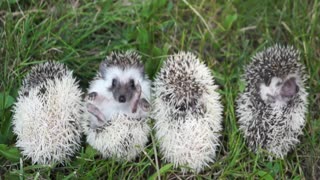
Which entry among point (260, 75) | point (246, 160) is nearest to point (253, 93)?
point (260, 75)

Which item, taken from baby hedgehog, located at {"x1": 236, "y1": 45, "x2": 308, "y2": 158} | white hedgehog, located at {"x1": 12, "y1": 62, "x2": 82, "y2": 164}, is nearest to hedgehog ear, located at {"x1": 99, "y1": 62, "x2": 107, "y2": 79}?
white hedgehog, located at {"x1": 12, "y1": 62, "x2": 82, "y2": 164}

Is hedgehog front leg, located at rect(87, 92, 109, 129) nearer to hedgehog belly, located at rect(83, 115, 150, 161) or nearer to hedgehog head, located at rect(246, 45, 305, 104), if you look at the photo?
hedgehog belly, located at rect(83, 115, 150, 161)

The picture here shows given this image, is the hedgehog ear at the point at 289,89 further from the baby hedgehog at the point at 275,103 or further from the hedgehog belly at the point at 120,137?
the hedgehog belly at the point at 120,137

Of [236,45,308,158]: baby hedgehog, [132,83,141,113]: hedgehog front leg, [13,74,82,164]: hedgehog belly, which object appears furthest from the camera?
[236,45,308,158]: baby hedgehog

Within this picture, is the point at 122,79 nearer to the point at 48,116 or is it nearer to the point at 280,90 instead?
the point at 48,116

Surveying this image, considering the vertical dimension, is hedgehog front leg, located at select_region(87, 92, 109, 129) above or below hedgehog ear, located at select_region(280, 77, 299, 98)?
below

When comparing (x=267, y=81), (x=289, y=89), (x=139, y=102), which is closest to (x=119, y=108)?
(x=139, y=102)

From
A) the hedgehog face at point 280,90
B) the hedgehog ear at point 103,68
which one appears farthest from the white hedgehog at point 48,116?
the hedgehog face at point 280,90
